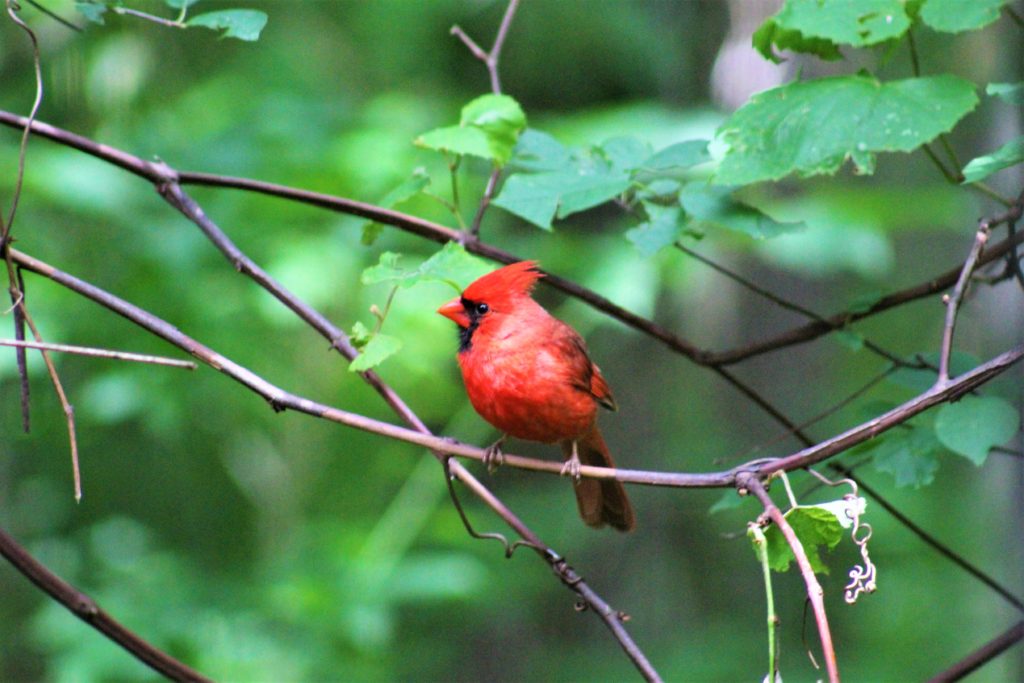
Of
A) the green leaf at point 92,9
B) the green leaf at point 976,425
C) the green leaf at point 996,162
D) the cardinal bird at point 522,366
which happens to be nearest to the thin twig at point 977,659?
the green leaf at point 976,425

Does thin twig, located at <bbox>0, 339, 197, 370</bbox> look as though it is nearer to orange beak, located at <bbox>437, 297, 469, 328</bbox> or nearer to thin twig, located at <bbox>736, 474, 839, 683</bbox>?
thin twig, located at <bbox>736, 474, 839, 683</bbox>

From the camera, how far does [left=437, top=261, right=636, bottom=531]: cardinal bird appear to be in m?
2.71

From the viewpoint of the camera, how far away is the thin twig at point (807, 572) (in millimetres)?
1286

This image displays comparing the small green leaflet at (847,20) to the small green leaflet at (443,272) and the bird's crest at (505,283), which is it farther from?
the bird's crest at (505,283)

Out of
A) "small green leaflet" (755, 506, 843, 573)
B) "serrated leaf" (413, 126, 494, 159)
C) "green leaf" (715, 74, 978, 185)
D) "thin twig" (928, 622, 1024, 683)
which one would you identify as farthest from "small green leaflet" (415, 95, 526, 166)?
"thin twig" (928, 622, 1024, 683)

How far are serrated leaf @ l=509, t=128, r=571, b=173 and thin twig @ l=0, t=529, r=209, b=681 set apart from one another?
1327 millimetres

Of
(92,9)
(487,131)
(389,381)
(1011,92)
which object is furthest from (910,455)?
(389,381)

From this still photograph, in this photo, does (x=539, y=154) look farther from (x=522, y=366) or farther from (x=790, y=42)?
(x=790, y=42)

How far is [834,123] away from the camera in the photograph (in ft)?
6.68

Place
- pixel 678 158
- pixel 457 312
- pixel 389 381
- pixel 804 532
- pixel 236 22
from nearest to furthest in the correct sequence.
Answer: pixel 804 532, pixel 236 22, pixel 678 158, pixel 457 312, pixel 389 381

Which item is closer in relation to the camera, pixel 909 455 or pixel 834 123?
pixel 834 123

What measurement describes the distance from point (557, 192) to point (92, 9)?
96cm

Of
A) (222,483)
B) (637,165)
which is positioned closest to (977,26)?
(637,165)

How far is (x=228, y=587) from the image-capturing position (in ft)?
15.3
